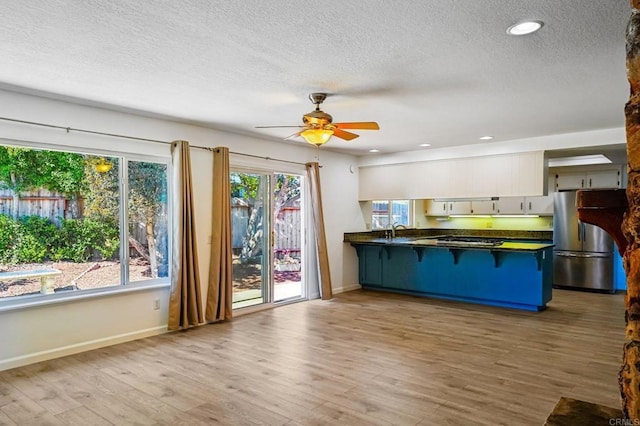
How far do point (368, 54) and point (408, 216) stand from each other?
6.21m

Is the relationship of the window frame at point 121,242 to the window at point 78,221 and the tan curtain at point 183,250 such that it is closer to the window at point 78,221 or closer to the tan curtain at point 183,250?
the window at point 78,221

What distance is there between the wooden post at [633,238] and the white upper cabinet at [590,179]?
711cm

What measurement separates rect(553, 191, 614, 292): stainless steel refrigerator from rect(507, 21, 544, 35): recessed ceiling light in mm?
5631

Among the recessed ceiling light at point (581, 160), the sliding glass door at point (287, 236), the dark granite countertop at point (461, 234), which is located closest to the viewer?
the sliding glass door at point (287, 236)

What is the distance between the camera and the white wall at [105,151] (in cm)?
367

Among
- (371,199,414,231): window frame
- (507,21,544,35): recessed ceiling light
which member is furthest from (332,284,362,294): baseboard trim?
(507,21,544,35): recessed ceiling light

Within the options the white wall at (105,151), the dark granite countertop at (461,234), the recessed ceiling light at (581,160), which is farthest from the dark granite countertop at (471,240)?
the white wall at (105,151)

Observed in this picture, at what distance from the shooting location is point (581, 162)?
7121 mm

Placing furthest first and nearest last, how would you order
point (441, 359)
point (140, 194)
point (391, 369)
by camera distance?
point (140, 194)
point (441, 359)
point (391, 369)

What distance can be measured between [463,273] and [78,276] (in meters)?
5.03

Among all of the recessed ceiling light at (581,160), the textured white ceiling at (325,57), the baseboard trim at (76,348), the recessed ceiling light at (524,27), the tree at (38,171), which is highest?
the textured white ceiling at (325,57)

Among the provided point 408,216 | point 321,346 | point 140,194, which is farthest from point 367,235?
point 140,194

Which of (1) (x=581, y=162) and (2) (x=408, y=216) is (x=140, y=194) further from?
(1) (x=581, y=162)

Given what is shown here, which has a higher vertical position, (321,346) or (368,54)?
→ (368,54)
